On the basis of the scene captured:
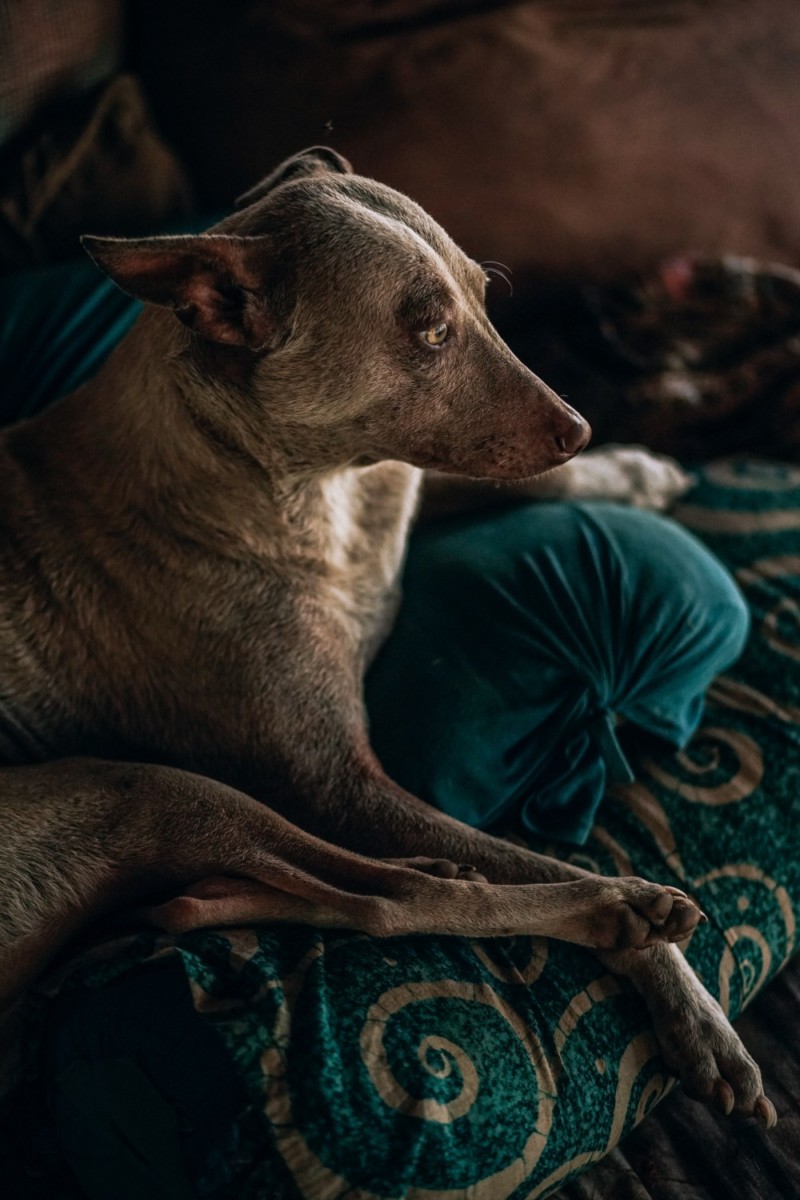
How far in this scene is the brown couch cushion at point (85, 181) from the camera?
2.85m

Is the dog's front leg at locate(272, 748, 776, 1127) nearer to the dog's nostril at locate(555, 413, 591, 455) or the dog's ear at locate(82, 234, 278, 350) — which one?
the dog's nostril at locate(555, 413, 591, 455)

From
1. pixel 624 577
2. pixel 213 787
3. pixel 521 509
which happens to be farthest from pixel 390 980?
pixel 521 509

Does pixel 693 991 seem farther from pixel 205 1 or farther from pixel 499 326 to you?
pixel 205 1

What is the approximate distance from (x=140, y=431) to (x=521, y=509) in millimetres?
896

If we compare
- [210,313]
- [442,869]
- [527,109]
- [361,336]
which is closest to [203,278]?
[210,313]

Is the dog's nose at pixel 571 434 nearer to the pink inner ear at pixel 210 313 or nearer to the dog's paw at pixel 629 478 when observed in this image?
the pink inner ear at pixel 210 313

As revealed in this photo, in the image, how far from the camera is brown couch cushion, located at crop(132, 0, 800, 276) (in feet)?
9.76

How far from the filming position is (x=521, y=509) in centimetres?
236

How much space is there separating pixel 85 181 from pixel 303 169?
4.02 ft

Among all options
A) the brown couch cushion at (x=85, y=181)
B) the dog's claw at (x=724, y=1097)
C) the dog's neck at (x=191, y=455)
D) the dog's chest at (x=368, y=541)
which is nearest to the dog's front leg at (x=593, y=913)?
the dog's claw at (x=724, y=1097)

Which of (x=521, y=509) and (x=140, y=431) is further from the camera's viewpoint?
(x=521, y=509)

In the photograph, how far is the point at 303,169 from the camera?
1.93m

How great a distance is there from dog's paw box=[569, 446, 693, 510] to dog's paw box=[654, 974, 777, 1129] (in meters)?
1.21

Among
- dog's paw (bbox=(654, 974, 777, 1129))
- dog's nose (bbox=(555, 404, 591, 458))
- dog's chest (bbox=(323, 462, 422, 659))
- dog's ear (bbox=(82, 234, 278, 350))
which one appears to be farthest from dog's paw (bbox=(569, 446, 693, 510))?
dog's paw (bbox=(654, 974, 777, 1129))
